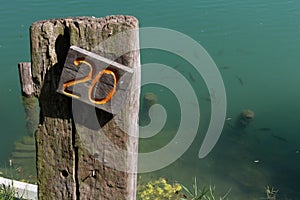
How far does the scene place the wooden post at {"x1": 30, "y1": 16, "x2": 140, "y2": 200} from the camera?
1198mm

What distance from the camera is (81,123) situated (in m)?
1.28

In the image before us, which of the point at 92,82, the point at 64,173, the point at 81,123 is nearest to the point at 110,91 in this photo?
the point at 92,82

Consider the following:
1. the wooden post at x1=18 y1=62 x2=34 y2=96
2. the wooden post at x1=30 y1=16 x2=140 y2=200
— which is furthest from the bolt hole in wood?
the wooden post at x1=18 y1=62 x2=34 y2=96

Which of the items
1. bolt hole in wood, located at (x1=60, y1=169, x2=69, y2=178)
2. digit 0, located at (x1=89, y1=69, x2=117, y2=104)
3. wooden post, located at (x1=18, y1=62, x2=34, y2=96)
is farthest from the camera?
wooden post, located at (x1=18, y1=62, x2=34, y2=96)

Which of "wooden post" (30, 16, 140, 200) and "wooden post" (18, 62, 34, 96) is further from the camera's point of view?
"wooden post" (18, 62, 34, 96)

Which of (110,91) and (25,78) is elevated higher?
(110,91)

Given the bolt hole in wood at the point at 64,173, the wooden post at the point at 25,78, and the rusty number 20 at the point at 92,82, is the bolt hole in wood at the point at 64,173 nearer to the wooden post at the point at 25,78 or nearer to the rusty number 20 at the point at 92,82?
the rusty number 20 at the point at 92,82

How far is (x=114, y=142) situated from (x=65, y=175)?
0.21 meters

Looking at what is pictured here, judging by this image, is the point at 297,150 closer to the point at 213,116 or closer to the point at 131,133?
the point at 213,116

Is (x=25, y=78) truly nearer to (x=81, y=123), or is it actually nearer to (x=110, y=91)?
(x=81, y=123)

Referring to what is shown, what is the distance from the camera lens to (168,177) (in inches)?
160

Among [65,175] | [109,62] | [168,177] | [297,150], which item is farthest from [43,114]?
[297,150]

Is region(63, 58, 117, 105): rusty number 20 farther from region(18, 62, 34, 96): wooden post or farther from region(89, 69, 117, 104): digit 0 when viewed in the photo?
region(18, 62, 34, 96): wooden post

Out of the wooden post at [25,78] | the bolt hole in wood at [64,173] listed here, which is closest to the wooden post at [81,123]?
the bolt hole in wood at [64,173]
